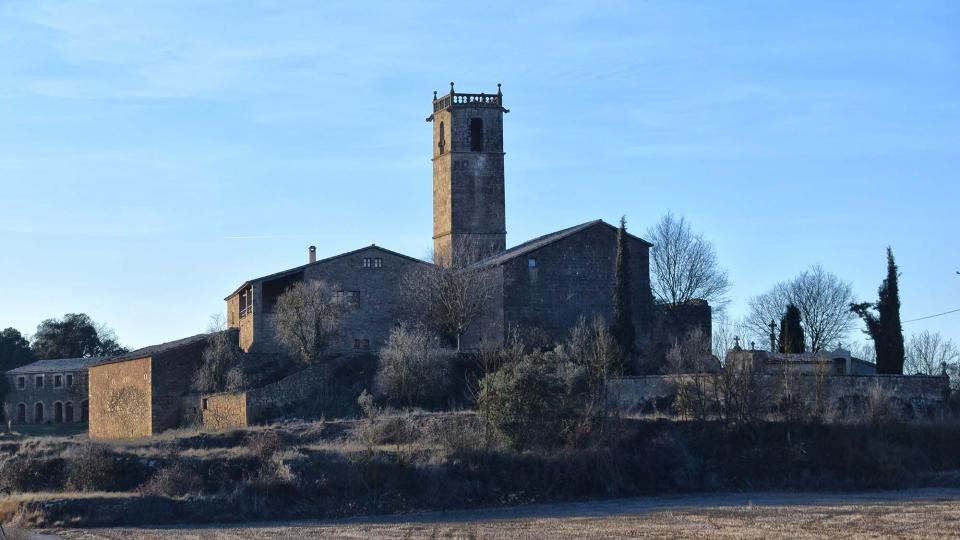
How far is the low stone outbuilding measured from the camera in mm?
52750

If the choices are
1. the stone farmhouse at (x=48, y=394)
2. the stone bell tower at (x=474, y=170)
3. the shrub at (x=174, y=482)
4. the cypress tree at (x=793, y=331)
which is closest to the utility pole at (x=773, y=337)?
the cypress tree at (x=793, y=331)

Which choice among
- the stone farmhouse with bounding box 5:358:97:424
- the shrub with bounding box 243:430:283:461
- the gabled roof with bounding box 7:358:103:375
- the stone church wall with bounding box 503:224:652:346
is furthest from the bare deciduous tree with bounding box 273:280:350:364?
the gabled roof with bounding box 7:358:103:375

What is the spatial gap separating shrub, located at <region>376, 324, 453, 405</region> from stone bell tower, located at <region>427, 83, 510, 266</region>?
61.5 feet

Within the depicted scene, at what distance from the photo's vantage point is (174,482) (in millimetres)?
38312

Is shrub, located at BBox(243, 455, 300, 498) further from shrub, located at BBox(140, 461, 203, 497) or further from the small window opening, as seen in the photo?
the small window opening

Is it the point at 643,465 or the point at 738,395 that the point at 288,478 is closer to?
the point at 643,465

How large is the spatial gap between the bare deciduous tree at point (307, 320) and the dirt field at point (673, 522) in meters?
18.3

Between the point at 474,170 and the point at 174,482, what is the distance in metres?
34.1

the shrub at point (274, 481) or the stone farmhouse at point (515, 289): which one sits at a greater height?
the stone farmhouse at point (515, 289)

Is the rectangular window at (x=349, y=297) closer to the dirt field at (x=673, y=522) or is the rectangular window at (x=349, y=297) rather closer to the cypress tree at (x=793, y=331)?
the cypress tree at (x=793, y=331)

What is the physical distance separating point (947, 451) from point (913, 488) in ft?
14.3

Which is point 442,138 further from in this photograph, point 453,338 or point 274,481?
point 274,481

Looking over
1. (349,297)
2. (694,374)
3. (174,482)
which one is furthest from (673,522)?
(349,297)

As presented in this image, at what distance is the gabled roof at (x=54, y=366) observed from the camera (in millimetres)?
80750
